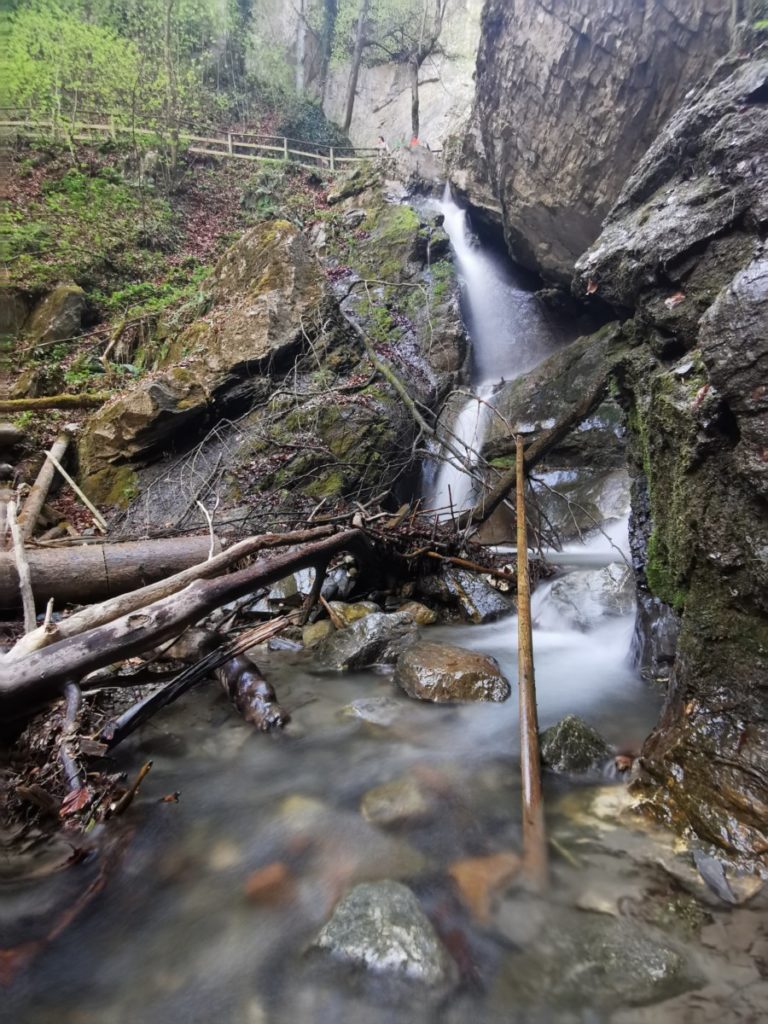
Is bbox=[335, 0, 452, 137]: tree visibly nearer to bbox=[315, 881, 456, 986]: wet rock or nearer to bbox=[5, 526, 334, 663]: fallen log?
bbox=[5, 526, 334, 663]: fallen log

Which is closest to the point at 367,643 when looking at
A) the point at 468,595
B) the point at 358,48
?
the point at 468,595

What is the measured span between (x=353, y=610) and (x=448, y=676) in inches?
72.0

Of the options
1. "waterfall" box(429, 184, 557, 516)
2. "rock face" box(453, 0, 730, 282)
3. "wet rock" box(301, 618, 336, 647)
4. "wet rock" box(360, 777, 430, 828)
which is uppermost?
"rock face" box(453, 0, 730, 282)

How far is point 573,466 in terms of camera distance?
9711 millimetres

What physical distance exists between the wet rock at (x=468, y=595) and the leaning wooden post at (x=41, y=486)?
4.65 metres

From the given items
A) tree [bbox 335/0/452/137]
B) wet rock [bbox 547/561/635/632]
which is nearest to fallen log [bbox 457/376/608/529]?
wet rock [bbox 547/561/635/632]

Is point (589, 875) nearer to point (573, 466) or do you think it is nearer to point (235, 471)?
point (235, 471)

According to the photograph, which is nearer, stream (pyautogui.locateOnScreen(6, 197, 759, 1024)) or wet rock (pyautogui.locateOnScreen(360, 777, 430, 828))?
stream (pyautogui.locateOnScreen(6, 197, 759, 1024))

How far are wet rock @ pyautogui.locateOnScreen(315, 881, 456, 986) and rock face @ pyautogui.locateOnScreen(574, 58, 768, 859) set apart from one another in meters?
1.23

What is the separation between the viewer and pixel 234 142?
20078 mm

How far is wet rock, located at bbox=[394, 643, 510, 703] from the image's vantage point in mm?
4012

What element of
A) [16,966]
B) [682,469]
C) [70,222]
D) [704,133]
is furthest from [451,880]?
[70,222]

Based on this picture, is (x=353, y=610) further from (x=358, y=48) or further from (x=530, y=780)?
(x=358, y=48)

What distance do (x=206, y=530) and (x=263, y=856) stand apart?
408 centimetres
